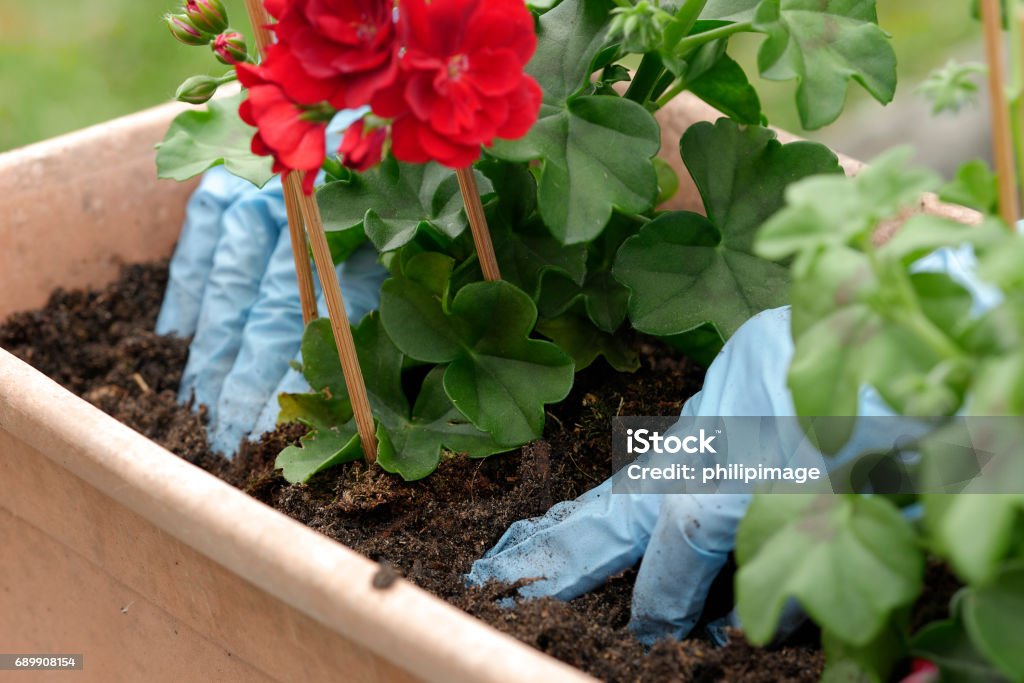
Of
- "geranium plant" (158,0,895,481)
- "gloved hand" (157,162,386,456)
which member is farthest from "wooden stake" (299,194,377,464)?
"gloved hand" (157,162,386,456)

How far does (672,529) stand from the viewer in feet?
2.39

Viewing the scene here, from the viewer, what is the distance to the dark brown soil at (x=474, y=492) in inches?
27.7

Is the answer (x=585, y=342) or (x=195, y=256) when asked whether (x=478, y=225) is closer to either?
(x=585, y=342)

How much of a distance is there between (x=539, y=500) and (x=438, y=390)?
0.14 metres

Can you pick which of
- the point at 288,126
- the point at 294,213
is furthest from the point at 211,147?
the point at 288,126

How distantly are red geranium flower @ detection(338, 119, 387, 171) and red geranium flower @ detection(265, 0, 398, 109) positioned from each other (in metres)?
0.02

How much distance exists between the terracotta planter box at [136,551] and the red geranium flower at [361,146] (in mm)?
236

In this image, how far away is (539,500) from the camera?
2.89ft

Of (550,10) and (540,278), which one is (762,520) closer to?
(540,278)

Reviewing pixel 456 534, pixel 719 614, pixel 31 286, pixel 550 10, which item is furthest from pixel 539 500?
pixel 31 286

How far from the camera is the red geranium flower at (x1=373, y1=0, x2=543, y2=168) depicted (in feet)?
2.06

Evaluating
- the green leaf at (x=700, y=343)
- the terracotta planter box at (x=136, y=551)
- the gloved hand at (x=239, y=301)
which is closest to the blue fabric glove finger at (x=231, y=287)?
the gloved hand at (x=239, y=301)

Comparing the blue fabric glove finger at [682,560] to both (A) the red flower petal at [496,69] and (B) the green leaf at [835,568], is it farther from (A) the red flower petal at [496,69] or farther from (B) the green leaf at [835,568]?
(A) the red flower petal at [496,69]

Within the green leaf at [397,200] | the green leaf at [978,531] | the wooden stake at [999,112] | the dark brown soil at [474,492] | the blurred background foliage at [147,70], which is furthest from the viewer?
the blurred background foliage at [147,70]
